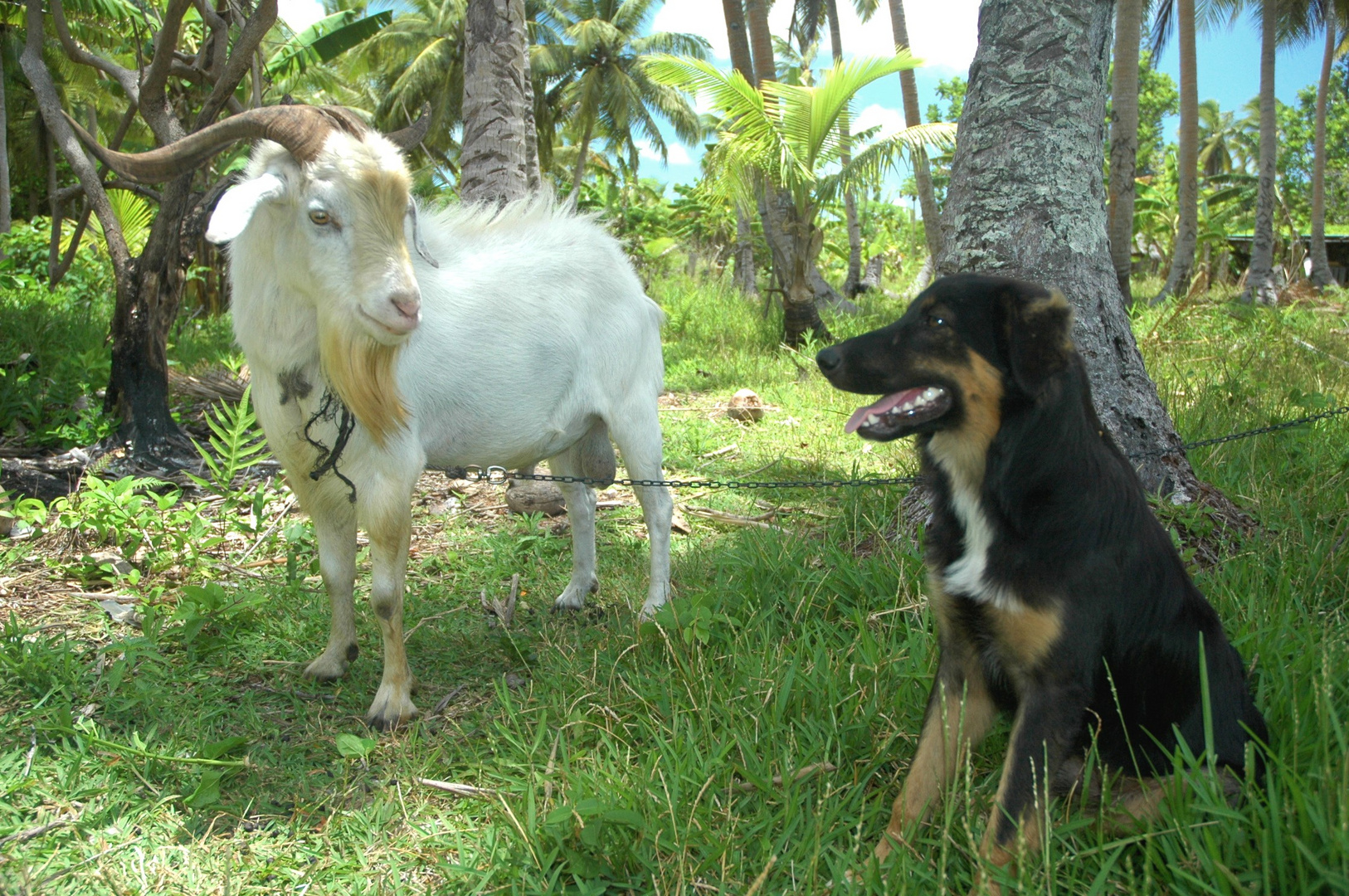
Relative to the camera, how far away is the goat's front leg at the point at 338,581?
3.44m

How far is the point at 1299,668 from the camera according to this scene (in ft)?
8.55

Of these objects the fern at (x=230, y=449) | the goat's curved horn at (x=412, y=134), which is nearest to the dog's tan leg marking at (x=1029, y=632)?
the goat's curved horn at (x=412, y=134)

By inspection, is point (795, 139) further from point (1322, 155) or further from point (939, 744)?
point (1322, 155)

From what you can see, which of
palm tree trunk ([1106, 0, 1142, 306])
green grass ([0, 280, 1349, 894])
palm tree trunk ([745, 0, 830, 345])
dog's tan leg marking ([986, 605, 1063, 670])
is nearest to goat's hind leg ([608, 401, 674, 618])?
green grass ([0, 280, 1349, 894])

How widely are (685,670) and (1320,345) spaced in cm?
916

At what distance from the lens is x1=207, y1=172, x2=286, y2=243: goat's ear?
2508 mm

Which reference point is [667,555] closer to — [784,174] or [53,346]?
[53,346]

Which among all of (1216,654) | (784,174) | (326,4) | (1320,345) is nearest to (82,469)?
(1216,654)

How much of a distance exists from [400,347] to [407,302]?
407 mm

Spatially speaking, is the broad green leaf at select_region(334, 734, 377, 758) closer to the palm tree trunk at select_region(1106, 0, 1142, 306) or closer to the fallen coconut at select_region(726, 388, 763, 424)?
the fallen coconut at select_region(726, 388, 763, 424)

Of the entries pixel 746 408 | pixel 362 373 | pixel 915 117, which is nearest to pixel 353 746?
pixel 362 373

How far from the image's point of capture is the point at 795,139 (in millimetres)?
10680

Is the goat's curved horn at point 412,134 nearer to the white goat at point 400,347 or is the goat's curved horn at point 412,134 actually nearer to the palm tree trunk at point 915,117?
the white goat at point 400,347

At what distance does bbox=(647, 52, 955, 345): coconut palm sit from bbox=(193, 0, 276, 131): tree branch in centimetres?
623
